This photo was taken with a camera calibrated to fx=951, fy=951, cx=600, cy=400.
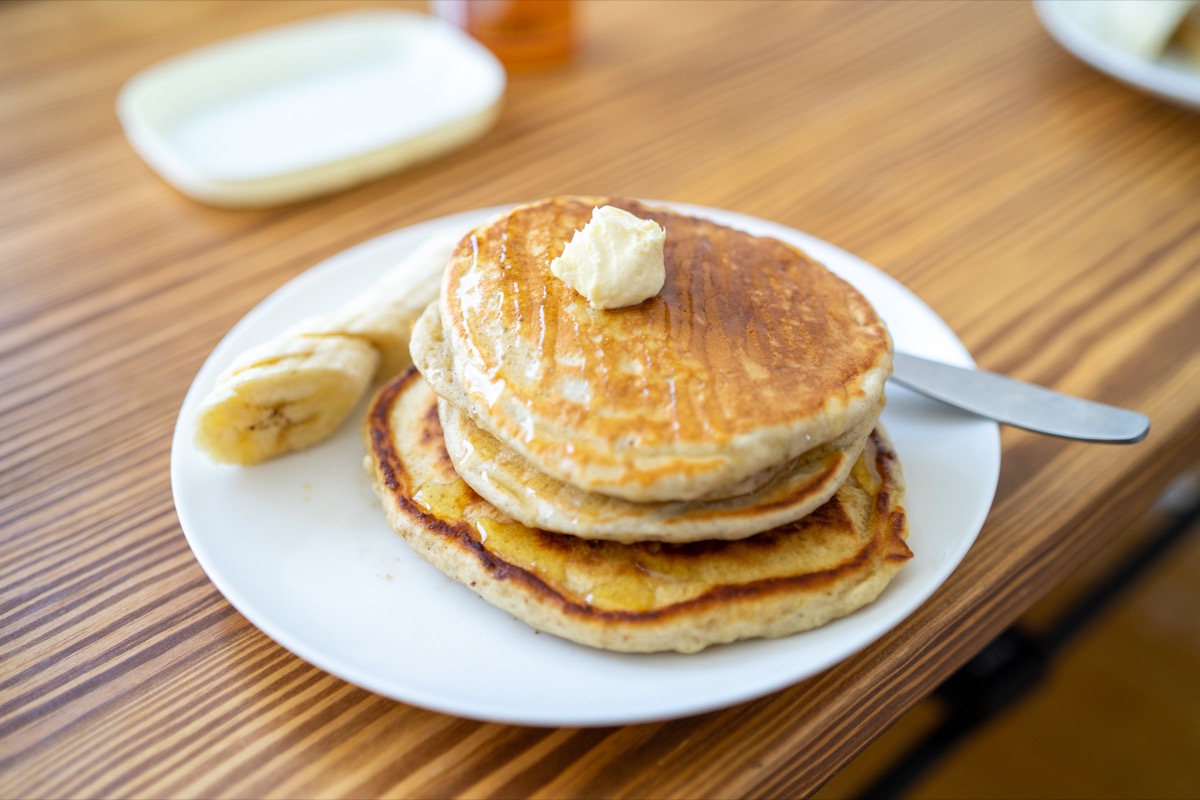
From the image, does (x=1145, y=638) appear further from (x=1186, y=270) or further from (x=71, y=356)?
(x=71, y=356)

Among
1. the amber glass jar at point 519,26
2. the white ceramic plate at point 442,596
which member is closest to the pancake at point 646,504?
the white ceramic plate at point 442,596

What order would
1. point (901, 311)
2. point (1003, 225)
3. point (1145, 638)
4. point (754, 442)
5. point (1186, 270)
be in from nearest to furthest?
point (754, 442) → point (901, 311) → point (1186, 270) → point (1003, 225) → point (1145, 638)

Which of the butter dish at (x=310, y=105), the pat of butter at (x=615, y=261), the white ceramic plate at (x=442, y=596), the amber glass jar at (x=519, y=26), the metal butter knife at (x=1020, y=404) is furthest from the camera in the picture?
the amber glass jar at (x=519, y=26)

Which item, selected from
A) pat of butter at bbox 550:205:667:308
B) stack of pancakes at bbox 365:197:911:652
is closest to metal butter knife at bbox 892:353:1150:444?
stack of pancakes at bbox 365:197:911:652

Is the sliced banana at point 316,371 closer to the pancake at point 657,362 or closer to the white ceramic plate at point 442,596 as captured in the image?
the white ceramic plate at point 442,596

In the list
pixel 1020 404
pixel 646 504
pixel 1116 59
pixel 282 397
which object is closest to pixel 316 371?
pixel 282 397

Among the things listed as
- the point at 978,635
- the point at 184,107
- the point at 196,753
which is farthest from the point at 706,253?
the point at 184,107

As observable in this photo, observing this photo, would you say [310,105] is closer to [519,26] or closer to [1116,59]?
[519,26]

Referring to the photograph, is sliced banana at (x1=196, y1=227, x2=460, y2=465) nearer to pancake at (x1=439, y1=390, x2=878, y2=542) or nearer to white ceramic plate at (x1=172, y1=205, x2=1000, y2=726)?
white ceramic plate at (x1=172, y1=205, x2=1000, y2=726)
